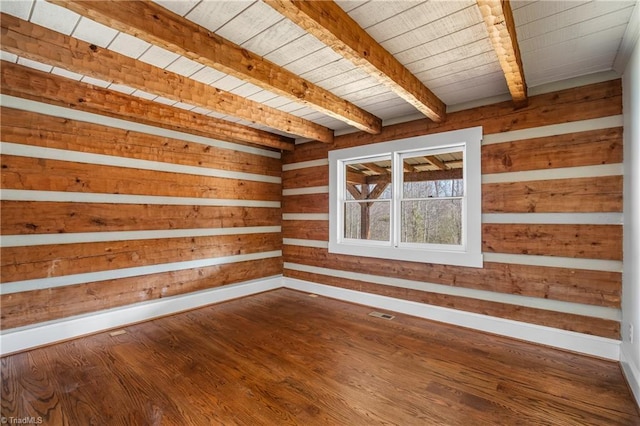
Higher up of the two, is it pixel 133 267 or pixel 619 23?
pixel 619 23

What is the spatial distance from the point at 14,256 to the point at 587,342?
5035 millimetres

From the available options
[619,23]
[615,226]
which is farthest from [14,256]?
[615,226]

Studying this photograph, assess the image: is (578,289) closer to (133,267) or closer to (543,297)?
(543,297)

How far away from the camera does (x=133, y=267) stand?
3.31 m

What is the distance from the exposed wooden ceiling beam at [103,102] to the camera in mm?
2389

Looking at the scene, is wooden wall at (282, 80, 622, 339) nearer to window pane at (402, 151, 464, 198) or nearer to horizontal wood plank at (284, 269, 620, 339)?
horizontal wood plank at (284, 269, 620, 339)

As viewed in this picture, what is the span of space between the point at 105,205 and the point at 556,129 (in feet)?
14.8

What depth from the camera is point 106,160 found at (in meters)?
3.10

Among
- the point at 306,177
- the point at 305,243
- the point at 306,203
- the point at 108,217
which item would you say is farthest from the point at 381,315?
the point at 108,217

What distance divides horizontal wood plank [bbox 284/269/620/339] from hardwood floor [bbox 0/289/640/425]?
24cm

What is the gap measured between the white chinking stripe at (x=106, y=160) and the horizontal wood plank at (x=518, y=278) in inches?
90.9

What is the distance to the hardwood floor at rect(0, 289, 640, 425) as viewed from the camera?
1.77 metres

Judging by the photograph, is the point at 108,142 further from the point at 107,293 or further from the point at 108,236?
the point at 107,293

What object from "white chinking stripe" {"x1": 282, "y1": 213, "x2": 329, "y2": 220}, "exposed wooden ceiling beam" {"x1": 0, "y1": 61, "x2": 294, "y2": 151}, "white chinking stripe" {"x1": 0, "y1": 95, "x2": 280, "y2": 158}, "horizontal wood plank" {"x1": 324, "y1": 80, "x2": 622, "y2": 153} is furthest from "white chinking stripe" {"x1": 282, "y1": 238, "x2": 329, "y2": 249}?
"horizontal wood plank" {"x1": 324, "y1": 80, "x2": 622, "y2": 153}
